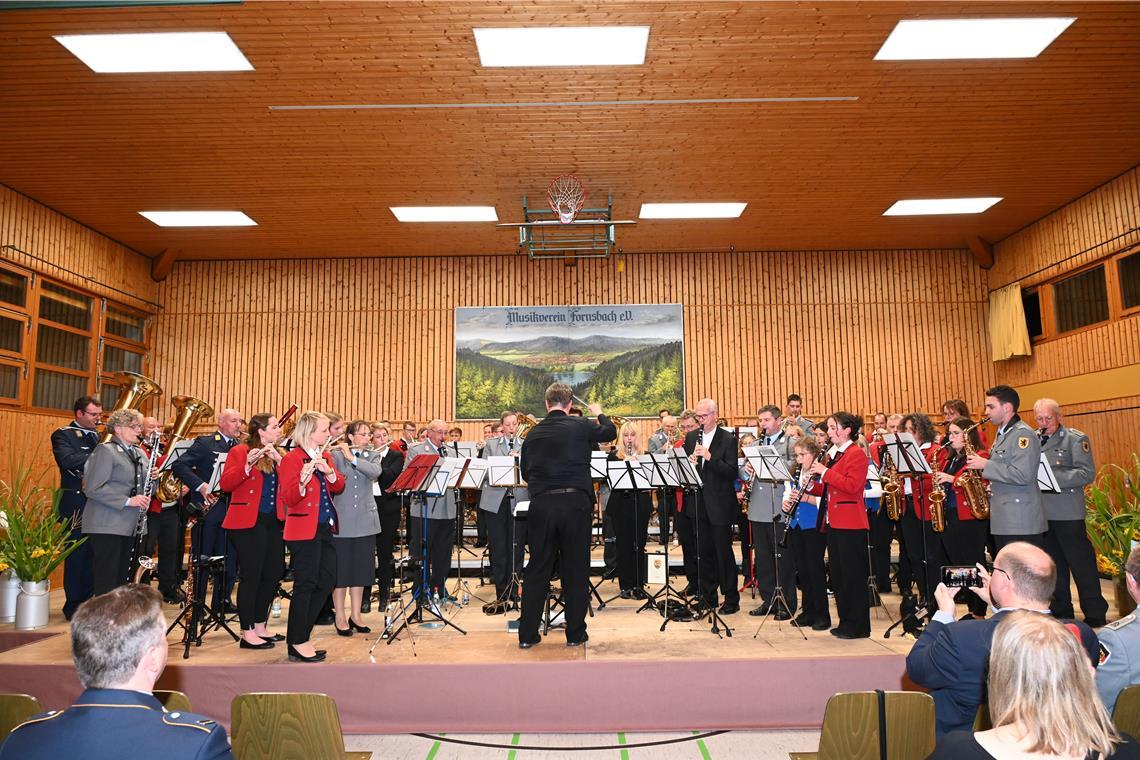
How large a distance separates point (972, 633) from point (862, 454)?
327 cm

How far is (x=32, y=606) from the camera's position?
7.14 metres

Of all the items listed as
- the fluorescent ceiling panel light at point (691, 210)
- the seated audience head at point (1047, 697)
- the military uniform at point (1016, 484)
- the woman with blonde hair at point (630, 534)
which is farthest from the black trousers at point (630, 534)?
the fluorescent ceiling panel light at point (691, 210)

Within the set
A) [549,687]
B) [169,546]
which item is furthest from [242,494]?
[169,546]

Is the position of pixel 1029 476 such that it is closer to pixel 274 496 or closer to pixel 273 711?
pixel 273 711

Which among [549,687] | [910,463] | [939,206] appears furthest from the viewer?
[939,206]

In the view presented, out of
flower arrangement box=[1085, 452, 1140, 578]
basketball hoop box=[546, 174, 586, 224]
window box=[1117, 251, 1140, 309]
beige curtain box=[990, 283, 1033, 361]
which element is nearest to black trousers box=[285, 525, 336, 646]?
basketball hoop box=[546, 174, 586, 224]

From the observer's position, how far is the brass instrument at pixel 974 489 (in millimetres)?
6477

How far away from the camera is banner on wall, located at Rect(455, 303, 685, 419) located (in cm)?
1472

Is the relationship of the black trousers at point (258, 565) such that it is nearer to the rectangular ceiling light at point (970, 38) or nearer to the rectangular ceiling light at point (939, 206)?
the rectangular ceiling light at point (970, 38)

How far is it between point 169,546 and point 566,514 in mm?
5457

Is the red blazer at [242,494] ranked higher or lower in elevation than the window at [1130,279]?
lower

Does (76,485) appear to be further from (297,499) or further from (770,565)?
(770,565)

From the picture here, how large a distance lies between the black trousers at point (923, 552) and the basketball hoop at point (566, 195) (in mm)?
6148

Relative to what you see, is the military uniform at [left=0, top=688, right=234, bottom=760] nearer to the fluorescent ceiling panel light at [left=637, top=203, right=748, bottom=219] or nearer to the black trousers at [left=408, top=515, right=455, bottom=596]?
the black trousers at [left=408, top=515, right=455, bottom=596]
